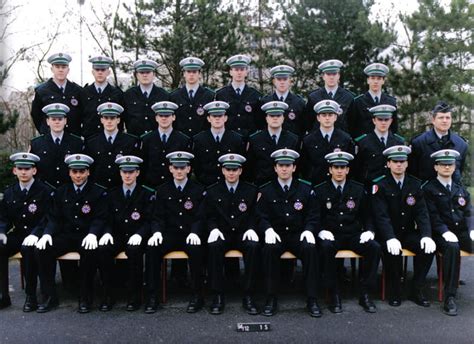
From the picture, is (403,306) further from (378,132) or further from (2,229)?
(2,229)

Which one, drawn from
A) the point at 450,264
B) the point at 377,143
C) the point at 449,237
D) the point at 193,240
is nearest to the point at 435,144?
the point at 377,143

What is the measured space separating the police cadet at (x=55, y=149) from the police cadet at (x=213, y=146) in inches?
53.1

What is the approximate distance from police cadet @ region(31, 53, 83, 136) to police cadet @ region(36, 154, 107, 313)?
108cm

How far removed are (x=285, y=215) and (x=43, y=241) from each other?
2.43 meters

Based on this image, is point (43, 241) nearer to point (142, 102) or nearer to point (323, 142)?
point (142, 102)

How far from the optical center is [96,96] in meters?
6.28

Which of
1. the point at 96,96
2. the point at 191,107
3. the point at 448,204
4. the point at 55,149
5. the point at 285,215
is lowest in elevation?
the point at 285,215

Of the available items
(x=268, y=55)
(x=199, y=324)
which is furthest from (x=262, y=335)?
(x=268, y=55)

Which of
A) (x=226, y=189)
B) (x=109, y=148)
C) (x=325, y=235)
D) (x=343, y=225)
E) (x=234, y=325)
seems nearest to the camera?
(x=234, y=325)

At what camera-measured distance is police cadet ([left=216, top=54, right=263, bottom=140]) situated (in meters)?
6.32

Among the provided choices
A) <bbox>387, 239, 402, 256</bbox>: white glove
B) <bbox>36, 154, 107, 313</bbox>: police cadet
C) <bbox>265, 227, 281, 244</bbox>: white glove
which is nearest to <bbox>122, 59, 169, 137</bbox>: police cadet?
<bbox>36, 154, 107, 313</bbox>: police cadet

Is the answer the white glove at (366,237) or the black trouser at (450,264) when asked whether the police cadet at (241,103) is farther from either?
the black trouser at (450,264)

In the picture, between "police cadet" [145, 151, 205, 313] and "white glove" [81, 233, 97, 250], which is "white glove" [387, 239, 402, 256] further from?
"white glove" [81, 233, 97, 250]

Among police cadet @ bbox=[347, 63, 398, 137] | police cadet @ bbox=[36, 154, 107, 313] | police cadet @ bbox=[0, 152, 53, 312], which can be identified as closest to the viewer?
police cadet @ bbox=[36, 154, 107, 313]
